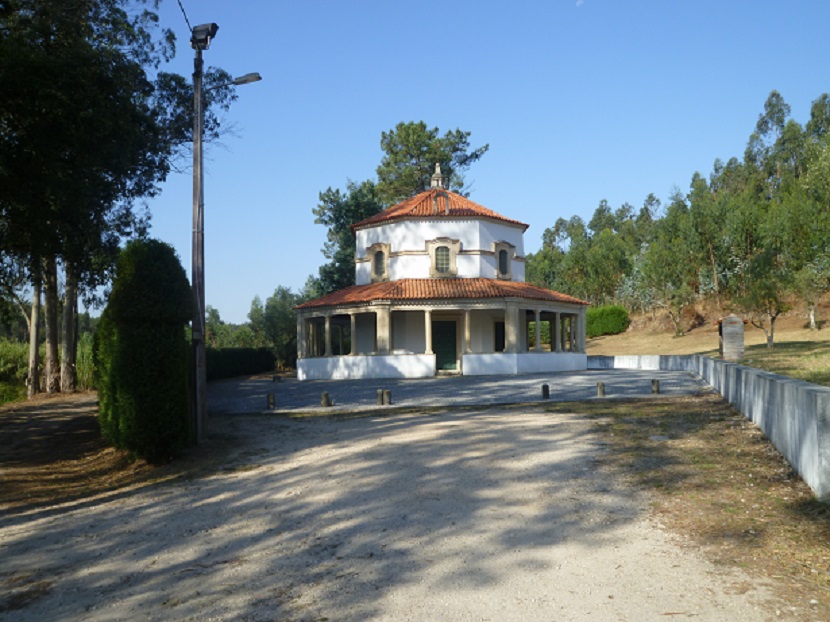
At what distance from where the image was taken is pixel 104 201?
1644 cm

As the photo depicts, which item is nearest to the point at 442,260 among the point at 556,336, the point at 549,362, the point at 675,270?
the point at 556,336

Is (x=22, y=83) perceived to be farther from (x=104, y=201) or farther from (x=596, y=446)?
(x=596, y=446)

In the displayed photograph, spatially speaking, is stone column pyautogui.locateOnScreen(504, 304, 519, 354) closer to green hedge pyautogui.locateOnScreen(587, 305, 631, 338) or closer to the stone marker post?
the stone marker post

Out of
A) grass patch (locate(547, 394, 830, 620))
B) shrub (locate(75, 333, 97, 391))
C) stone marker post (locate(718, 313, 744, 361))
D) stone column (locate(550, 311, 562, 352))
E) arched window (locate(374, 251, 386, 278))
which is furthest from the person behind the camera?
arched window (locate(374, 251, 386, 278))

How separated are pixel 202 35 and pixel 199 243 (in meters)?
3.94

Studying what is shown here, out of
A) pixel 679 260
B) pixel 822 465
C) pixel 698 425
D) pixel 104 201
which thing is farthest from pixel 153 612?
pixel 679 260

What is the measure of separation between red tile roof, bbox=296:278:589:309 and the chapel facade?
5cm

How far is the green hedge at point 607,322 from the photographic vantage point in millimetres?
60500

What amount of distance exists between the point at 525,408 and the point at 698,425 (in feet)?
15.0

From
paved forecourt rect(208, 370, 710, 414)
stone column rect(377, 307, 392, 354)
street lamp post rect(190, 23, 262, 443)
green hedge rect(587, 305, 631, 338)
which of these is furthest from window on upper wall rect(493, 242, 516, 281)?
green hedge rect(587, 305, 631, 338)

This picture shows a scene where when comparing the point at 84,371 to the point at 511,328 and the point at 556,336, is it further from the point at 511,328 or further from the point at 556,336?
the point at 556,336

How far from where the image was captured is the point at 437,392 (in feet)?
69.8

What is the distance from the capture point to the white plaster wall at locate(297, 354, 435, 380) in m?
29.9

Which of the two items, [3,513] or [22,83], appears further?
[22,83]
